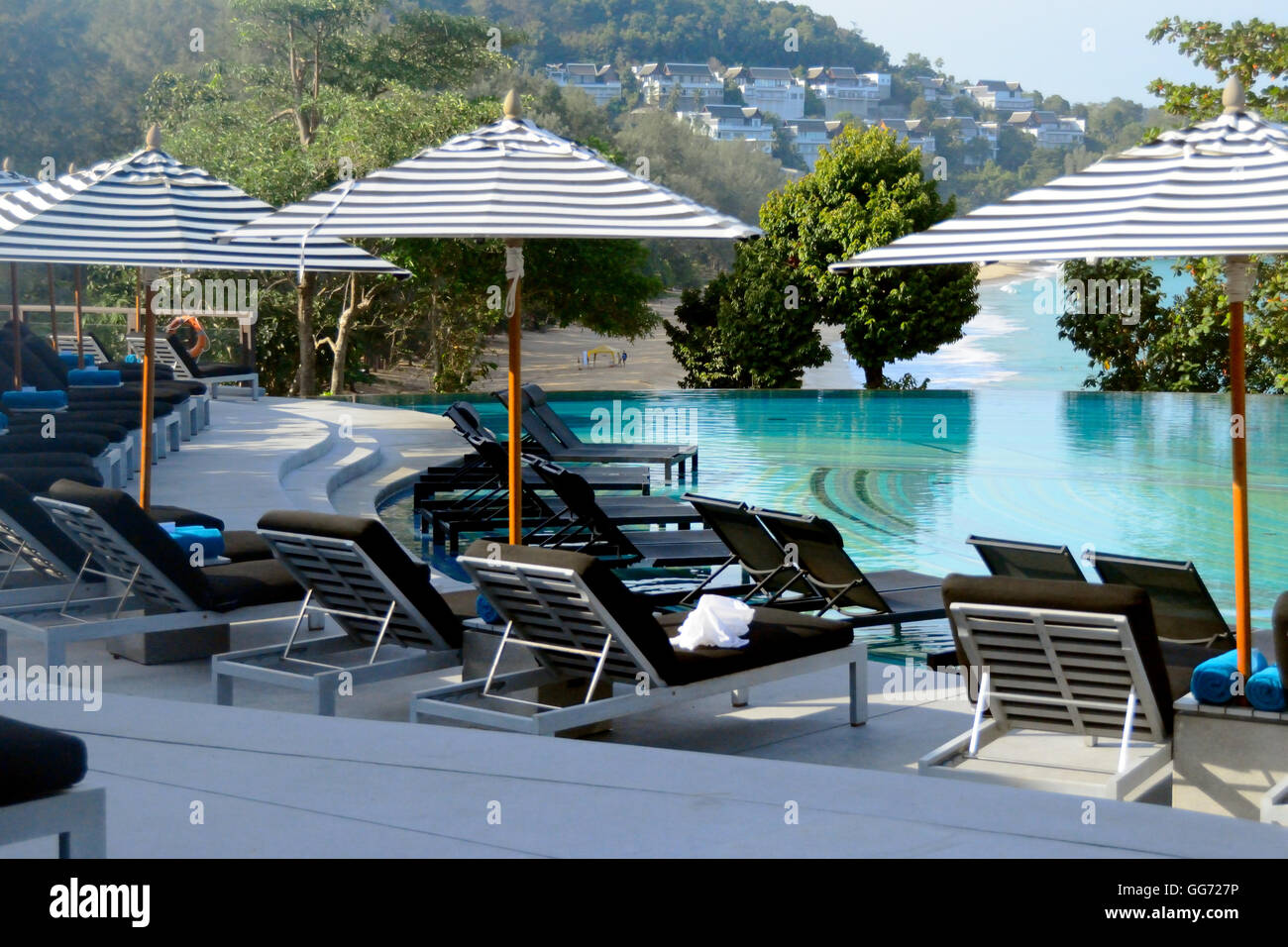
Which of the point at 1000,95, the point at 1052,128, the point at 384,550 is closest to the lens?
the point at 384,550

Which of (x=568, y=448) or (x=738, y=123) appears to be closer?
(x=568, y=448)

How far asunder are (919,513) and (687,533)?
3.55 m

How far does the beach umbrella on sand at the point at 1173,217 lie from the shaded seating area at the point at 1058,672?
379 mm

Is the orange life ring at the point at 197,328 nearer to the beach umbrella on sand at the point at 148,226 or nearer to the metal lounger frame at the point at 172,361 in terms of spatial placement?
the metal lounger frame at the point at 172,361

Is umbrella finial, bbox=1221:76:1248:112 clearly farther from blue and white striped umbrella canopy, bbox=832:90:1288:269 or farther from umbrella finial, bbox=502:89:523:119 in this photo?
umbrella finial, bbox=502:89:523:119

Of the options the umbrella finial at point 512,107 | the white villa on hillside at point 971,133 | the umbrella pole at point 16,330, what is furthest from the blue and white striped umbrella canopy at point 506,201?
the white villa on hillside at point 971,133

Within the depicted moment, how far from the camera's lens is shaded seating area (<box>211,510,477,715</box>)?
17.7 ft

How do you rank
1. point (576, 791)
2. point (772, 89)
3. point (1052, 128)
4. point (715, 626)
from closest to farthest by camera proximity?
point (576, 791), point (715, 626), point (1052, 128), point (772, 89)

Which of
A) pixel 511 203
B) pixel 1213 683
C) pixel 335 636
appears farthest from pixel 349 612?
pixel 1213 683

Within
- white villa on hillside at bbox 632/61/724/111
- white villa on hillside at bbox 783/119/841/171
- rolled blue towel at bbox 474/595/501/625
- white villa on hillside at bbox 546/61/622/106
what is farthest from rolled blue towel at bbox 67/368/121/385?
white villa on hillside at bbox 783/119/841/171

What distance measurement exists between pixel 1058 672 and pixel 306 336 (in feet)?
72.0

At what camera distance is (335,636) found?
5996 mm
